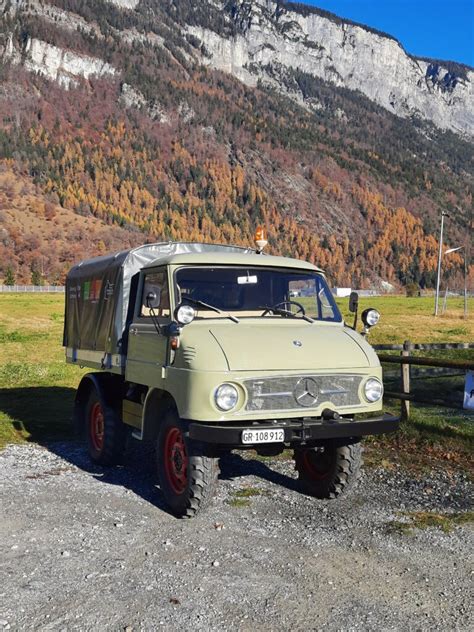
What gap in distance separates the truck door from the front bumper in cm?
110

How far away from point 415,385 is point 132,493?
10.3m

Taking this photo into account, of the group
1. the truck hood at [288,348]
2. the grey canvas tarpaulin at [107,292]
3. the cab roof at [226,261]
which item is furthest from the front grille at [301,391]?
the grey canvas tarpaulin at [107,292]

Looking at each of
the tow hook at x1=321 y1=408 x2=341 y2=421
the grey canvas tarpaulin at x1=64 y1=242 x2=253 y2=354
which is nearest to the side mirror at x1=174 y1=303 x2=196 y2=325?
the tow hook at x1=321 y1=408 x2=341 y2=421

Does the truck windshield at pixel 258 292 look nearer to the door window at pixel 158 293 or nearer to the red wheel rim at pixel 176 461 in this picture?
the door window at pixel 158 293

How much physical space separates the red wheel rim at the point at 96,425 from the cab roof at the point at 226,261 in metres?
2.43

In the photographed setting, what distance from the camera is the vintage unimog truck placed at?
240 inches

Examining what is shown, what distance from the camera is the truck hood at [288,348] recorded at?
6.19 m

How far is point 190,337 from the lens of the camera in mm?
6465

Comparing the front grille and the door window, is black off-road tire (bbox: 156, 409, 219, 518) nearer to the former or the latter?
the front grille

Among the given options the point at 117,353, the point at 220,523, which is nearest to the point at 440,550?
the point at 220,523

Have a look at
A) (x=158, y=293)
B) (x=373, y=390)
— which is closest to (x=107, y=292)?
(x=158, y=293)

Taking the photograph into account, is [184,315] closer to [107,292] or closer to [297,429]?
[297,429]

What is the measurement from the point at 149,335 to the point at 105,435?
6.10ft

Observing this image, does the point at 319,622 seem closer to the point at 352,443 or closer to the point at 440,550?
the point at 440,550
